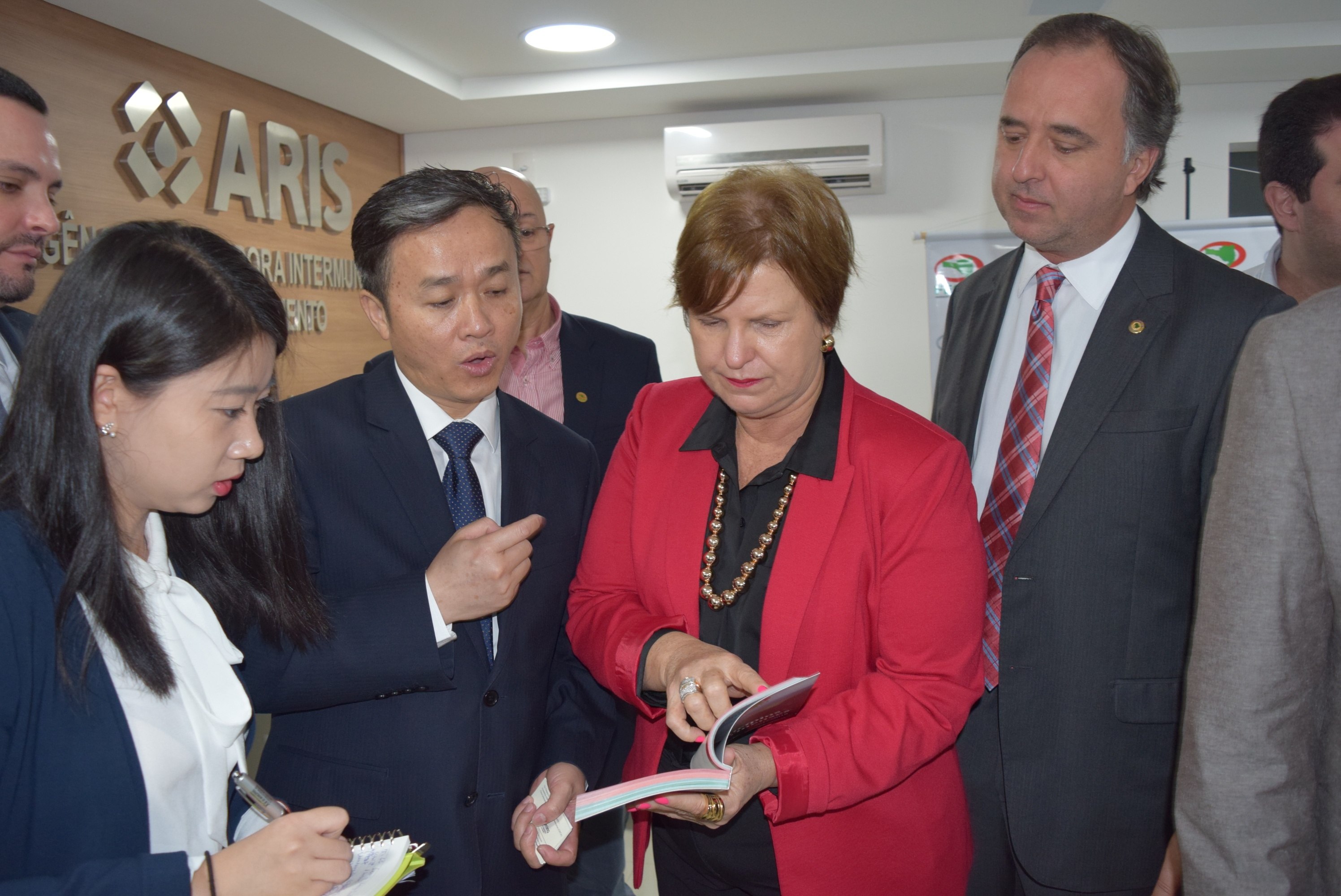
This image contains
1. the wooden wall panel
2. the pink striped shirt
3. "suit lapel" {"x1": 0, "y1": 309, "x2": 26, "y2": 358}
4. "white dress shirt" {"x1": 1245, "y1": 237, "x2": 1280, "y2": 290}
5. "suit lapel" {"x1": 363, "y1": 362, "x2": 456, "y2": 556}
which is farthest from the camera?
the wooden wall panel

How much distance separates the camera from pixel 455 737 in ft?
5.19

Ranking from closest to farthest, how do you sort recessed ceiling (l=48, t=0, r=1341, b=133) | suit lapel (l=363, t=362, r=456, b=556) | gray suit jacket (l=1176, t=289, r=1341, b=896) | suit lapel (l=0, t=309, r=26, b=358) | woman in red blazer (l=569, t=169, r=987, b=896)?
1. gray suit jacket (l=1176, t=289, r=1341, b=896)
2. woman in red blazer (l=569, t=169, r=987, b=896)
3. suit lapel (l=363, t=362, r=456, b=556)
4. suit lapel (l=0, t=309, r=26, b=358)
5. recessed ceiling (l=48, t=0, r=1341, b=133)

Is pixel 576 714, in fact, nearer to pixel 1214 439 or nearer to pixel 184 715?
pixel 184 715

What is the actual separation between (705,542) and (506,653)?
419mm

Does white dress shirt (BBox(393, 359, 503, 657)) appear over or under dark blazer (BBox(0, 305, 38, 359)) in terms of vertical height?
under

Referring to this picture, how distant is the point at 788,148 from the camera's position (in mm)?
5762

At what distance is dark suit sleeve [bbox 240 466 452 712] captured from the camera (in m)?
1.50

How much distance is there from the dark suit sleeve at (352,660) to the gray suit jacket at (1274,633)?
112 cm

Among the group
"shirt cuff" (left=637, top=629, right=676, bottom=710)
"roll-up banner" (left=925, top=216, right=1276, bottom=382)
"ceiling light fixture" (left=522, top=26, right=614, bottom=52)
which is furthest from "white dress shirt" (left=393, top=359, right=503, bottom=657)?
"roll-up banner" (left=925, top=216, right=1276, bottom=382)

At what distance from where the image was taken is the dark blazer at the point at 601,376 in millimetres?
3012

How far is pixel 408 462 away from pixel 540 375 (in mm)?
1497

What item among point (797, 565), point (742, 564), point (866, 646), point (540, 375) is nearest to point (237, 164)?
point (540, 375)

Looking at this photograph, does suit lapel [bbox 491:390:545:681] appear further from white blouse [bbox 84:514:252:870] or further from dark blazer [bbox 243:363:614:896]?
white blouse [bbox 84:514:252:870]

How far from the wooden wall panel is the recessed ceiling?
0.10 m
